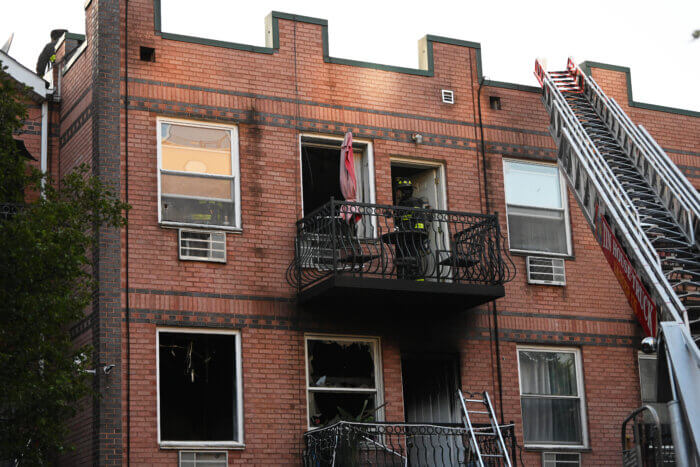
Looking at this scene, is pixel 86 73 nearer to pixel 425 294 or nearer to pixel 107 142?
pixel 107 142

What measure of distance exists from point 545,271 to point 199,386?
5.93 metres

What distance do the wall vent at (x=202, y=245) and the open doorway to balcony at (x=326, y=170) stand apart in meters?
1.84

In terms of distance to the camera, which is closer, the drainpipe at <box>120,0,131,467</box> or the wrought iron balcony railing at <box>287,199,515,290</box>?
the drainpipe at <box>120,0,131,467</box>

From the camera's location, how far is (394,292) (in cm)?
1542

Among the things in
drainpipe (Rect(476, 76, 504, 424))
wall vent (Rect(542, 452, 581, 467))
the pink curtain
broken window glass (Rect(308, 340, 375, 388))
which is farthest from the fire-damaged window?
wall vent (Rect(542, 452, 581, 467))

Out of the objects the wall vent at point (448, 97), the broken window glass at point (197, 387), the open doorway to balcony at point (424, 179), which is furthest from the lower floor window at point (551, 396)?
the broken window glass at point (197, 387)

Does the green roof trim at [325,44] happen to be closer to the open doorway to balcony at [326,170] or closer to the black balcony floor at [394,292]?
the open doorway to balcony at [326,170]

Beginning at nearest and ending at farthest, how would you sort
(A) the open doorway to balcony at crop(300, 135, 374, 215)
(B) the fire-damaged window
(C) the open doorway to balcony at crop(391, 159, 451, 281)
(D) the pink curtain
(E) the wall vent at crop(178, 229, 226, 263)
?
(E) the wall vent at crop(178, 229, 226, 263) → (B) the fire-damaged window → (C) the open doorway to balcony at crop(391, 159, 451, 281) → (D) the pink curtain → (A) the open doorway to balcony at crop(300, 135, 374, 215)

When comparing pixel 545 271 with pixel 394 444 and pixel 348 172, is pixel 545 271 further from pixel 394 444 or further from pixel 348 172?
pixel 394 444

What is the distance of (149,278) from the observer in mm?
15188

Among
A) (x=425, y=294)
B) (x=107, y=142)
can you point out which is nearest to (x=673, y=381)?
(x=425, y=294)

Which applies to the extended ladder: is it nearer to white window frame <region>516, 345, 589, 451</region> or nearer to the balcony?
white window frame <region>516, 345, 589, 451</region>

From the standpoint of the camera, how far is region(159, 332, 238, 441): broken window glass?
49.9 feet

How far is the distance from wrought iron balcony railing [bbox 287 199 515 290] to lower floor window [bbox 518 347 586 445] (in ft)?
4.74
